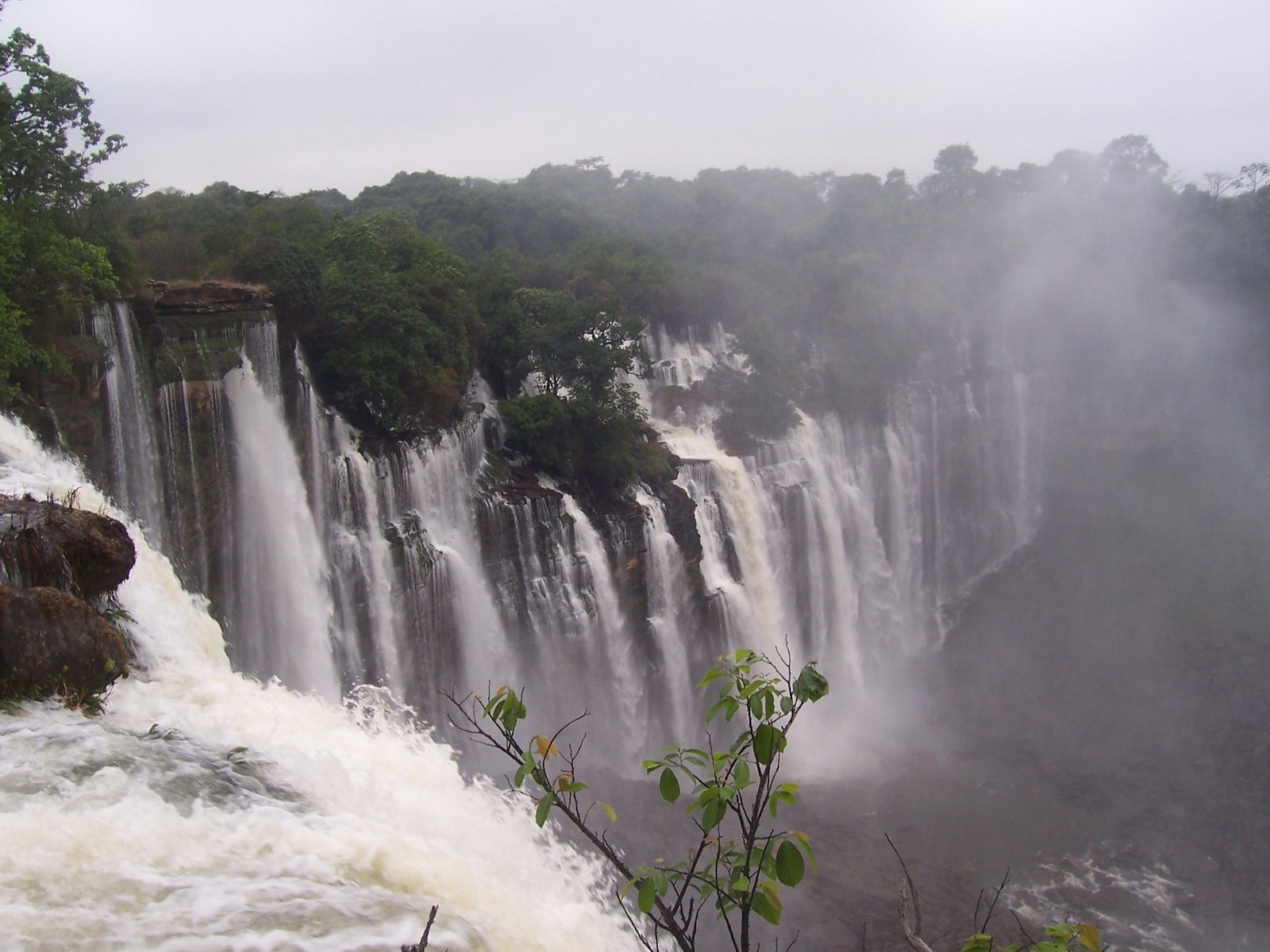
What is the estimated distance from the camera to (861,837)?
1892cm

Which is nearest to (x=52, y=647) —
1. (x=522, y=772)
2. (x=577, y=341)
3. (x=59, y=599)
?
(x=59, y=599)

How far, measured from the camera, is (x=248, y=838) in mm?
6527

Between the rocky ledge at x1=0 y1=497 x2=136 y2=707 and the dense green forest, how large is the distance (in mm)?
4563

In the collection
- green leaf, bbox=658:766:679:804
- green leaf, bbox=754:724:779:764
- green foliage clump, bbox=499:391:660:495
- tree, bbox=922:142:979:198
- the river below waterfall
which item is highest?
tree, bbox=922:142:979:198

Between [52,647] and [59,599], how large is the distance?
451 mm

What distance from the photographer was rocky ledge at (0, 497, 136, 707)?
7.51 metres

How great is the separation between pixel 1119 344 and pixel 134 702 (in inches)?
1664

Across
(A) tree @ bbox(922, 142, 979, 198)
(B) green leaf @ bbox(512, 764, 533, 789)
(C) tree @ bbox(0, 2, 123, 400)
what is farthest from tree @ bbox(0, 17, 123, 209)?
(A) tree @ bbox(922, 142, 979, 198)

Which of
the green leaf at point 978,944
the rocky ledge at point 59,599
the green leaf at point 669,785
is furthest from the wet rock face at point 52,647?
Result: the green leaf at point 978,944

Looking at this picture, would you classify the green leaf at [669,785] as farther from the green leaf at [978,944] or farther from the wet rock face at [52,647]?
the wet rock face at [52,647]

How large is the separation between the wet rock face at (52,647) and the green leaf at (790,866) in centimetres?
670

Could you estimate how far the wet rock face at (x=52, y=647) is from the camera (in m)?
7.43

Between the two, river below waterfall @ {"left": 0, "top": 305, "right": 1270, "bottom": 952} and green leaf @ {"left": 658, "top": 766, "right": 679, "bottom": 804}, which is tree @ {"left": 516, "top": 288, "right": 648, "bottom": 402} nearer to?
river below waterfall @ {"left": 0, "top": 305, "right": 1270, "bottom": 952}

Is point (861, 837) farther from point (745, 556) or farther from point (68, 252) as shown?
point (68, 252)
